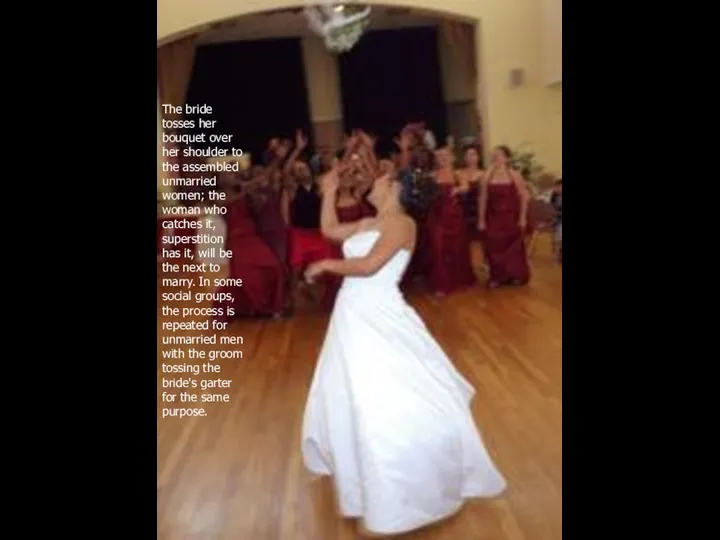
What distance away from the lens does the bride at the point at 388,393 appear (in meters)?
1.92

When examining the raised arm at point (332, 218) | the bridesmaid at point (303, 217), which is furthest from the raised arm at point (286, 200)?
the raised arm at point (332, 218)

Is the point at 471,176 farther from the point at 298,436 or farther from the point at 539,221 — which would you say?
the point at 298,436

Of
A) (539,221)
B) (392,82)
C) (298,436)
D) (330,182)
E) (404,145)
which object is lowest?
(298,436)

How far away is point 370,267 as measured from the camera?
1.91 m

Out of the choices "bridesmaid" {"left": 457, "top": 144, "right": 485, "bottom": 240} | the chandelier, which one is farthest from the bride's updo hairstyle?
the chandelier

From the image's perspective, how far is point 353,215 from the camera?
1.92 metres

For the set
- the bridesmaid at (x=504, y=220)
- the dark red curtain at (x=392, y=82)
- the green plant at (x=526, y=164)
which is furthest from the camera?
the bridesmaid at (x=504, y=220)

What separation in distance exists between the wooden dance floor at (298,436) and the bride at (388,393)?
104mm

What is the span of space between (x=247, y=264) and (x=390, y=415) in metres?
0.53
